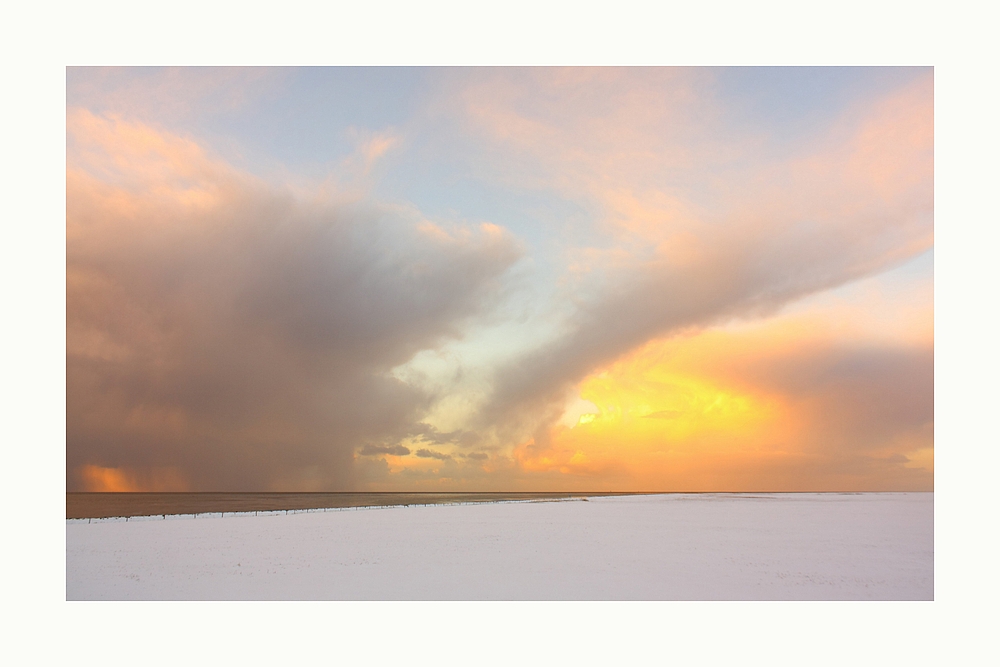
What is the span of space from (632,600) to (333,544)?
1776cm

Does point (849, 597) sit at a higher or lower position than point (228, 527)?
higher

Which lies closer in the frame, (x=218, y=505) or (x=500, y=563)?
(x=500, y=563)

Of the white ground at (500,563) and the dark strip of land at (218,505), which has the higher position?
the white ground at (500,563)

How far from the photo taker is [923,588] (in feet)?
65.1

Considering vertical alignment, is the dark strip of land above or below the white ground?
below

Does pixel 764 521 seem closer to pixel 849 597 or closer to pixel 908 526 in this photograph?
pixel 908 526

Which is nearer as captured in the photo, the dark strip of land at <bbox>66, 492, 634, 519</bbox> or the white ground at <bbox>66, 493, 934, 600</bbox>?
the white ground at <bbox>66, 493, 934, 600</bbox>

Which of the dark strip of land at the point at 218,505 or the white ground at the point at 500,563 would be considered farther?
the dark strip of land at the point at 218,505

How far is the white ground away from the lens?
18.8 meters

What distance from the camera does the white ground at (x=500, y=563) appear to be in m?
18.8

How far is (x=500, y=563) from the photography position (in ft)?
76.6
